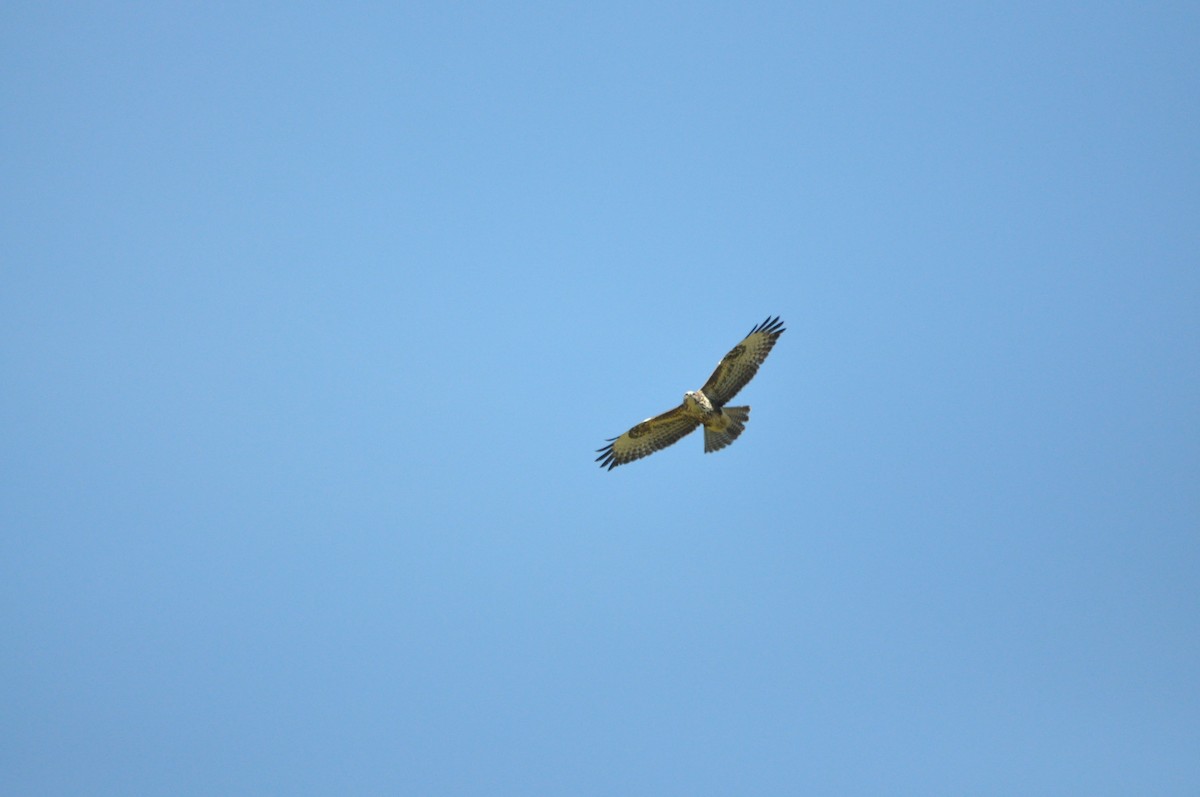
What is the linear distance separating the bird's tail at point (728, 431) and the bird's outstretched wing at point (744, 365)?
0.25 metres

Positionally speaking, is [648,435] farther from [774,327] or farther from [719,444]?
[774,327]

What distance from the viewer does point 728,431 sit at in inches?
753

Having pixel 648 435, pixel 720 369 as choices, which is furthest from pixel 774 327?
pixel 648 435

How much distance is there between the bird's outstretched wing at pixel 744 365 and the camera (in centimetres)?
1881

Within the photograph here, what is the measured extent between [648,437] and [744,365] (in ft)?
6.75

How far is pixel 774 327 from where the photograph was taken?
62.3 ft

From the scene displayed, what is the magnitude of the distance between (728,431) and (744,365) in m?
1.06

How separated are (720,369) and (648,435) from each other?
6.13ft

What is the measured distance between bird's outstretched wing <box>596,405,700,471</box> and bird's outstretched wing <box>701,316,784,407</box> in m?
0.61

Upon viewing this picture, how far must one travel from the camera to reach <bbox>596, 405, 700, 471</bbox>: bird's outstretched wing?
19.4 meters

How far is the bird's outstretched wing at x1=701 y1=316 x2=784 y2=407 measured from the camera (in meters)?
18.8

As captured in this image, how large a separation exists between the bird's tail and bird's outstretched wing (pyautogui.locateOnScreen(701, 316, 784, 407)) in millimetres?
248

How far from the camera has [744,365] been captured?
18906mm

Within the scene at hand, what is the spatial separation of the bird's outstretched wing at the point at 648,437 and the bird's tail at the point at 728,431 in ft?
1.12
